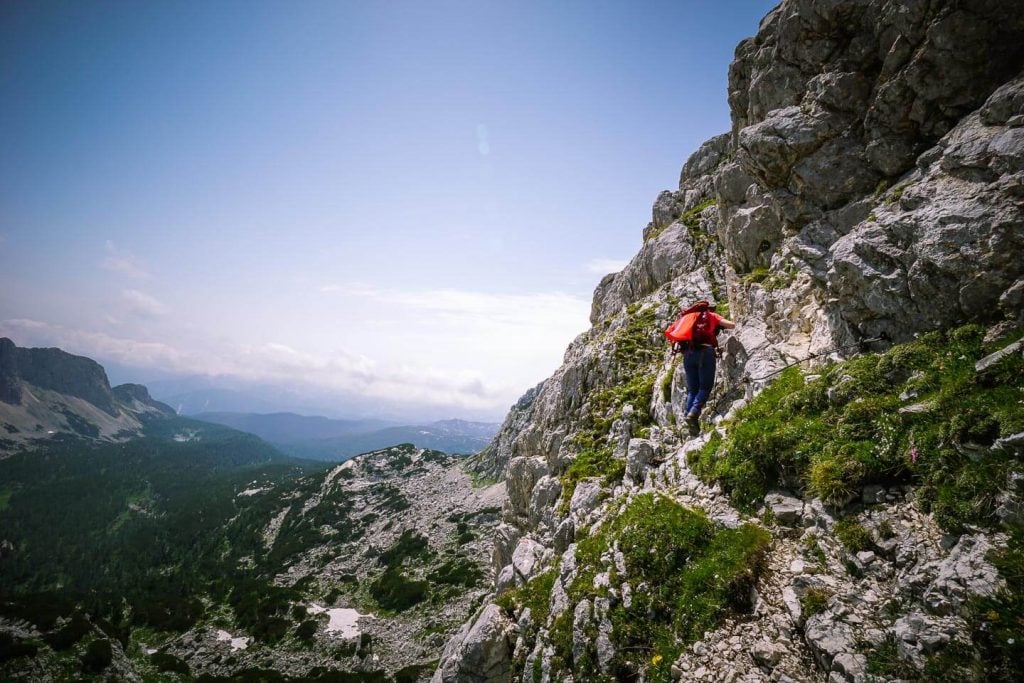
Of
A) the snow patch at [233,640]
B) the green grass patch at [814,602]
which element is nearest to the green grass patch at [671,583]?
the green grass patch at [814,602]

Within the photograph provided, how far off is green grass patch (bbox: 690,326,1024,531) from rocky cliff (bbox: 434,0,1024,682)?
6cm

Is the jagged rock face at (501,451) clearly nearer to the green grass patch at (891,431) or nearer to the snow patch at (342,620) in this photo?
the snow patch at (342,620)

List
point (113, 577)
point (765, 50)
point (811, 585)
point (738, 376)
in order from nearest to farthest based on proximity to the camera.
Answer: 1. point (811, 585)
2. point (738, 376)
3. point (765, 50)
4. point (113, 577)

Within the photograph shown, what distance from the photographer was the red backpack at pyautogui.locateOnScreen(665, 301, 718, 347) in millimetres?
16766

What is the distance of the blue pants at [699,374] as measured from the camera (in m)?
17.1

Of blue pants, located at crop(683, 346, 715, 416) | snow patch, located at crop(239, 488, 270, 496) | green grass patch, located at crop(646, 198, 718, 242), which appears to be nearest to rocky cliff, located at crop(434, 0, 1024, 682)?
blue pants, located at crop(683, 346, 715, 416)

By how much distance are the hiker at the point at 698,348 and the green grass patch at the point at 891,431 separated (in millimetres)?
2823

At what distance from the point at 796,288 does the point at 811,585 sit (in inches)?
552

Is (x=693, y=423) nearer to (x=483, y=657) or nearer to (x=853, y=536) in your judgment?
(x=853, y=536)

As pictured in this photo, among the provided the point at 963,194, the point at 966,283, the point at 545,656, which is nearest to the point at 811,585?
the point at 545,656

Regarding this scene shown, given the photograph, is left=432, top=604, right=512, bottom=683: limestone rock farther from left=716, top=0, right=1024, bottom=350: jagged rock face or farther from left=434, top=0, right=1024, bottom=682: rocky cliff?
left=716, top=0, right=1024, bottom=350: jagged rock face

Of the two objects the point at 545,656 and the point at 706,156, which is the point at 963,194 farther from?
the point at 706,156

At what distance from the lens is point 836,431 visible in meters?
10.6

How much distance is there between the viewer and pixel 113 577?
125 meters
